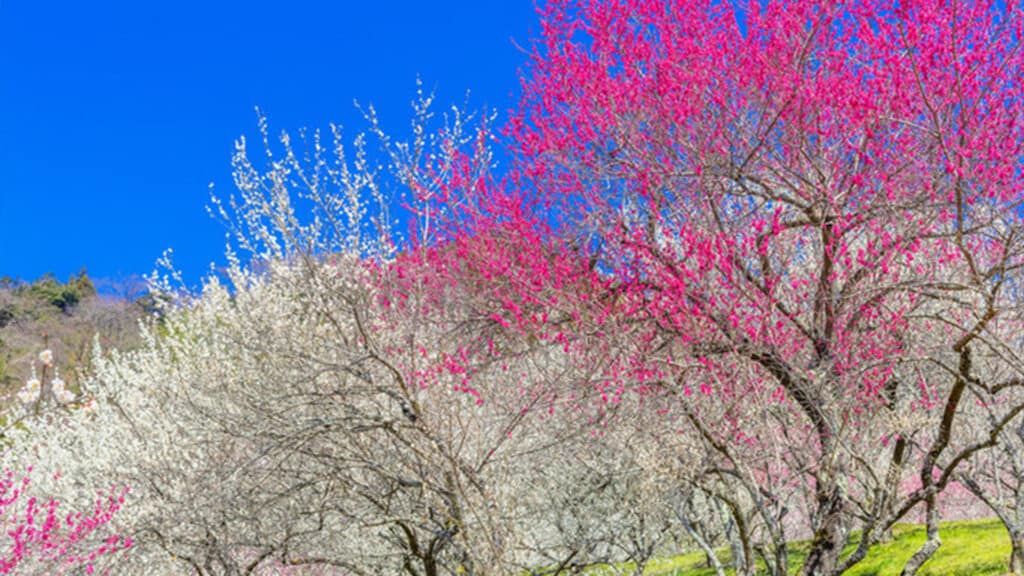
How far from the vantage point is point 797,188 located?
660 centimetres

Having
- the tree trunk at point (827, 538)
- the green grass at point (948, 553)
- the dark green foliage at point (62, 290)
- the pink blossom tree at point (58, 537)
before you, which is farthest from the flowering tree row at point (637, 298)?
the dark green foliage at point (62, 290)

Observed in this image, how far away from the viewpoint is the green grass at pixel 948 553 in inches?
382

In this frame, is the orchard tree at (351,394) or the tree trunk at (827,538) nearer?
the orchard tree at (351,394)

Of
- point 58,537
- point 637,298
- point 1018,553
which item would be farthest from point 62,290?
point 1018,553

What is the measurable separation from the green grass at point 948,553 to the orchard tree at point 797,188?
3.60m

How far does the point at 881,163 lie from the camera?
6.60 metres

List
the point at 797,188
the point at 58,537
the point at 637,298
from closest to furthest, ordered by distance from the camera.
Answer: the point at 797,188 → the point at 637,298 → the point at 58,537

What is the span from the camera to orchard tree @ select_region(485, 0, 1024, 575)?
5797mm

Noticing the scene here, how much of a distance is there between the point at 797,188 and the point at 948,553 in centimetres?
777

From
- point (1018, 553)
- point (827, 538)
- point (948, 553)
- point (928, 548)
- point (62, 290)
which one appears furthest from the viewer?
point (62, 290)

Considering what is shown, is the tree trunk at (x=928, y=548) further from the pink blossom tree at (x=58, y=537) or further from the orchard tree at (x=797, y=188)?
the pink blossom tree at (x=58, y=537)

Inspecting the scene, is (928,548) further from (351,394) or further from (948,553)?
(948,553)

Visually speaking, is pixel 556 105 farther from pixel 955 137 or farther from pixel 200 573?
pixel 200 573

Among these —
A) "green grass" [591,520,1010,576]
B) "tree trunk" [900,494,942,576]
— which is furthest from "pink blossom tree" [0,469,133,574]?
"green grass" [591,520,1010,576]
